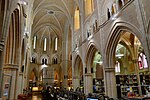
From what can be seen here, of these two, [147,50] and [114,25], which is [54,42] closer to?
[114,25]

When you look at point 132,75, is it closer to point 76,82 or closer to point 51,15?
point 76,82

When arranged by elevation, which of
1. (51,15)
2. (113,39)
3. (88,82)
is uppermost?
(51,15)

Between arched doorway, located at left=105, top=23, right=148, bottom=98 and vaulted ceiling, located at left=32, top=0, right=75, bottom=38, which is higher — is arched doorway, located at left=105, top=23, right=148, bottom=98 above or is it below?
below

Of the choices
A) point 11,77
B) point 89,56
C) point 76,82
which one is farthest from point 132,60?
point 11,77

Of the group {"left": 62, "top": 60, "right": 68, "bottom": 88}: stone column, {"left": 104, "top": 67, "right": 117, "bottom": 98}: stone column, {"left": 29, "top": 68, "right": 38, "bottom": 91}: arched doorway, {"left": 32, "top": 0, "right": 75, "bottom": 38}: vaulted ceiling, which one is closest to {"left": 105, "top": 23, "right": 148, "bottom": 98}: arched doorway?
{"left": 104, "top": 67, "right": 117, "bottom": 98}: stone column

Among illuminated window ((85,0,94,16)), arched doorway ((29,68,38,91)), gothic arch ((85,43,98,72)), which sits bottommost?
arched doorway ((29,68,38,91))

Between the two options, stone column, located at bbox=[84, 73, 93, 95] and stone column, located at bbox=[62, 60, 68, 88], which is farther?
stone column, located at bbox=[62, 60, 68, 88]

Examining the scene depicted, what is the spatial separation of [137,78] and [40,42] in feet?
77.2

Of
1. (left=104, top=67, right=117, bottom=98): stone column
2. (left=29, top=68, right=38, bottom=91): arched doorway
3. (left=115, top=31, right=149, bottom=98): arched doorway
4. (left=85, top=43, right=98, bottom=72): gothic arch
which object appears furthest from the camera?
(left=29, top=68, right=38, bottom=91): arched doorway

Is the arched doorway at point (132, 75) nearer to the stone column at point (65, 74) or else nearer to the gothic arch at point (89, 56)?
the gothic arch at point (89, 56)

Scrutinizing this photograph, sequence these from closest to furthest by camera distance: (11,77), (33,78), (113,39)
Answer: (11,77) → (113,39) → (33,78)

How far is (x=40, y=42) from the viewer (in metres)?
31.7

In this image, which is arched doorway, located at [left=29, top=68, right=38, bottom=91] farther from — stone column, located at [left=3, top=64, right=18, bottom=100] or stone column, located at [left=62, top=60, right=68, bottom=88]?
stone column, located at [left=3, top=64, right=18, bottom=100]

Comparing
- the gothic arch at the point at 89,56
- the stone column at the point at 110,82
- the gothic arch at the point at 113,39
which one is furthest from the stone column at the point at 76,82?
the gothic arch at the point at 113,39
